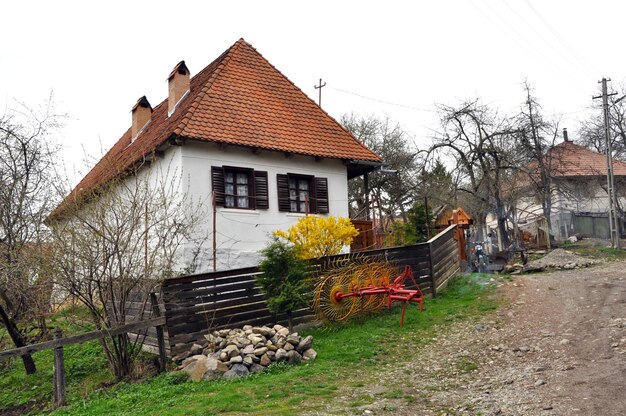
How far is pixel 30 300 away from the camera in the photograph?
39.4ft

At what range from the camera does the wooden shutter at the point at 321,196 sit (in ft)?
61.8

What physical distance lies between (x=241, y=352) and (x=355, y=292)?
3830 millimetres

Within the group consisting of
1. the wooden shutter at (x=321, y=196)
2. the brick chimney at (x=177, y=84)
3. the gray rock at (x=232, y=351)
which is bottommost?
the gray rock at (x=232, y=351)

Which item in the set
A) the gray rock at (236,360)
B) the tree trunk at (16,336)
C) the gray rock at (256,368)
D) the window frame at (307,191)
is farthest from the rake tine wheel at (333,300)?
the tree trunk at (16,336)

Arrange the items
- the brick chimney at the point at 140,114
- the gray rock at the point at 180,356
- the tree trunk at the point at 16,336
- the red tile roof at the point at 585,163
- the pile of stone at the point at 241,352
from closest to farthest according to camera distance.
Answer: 1. the pile of stone at the point at 241,352
2. the gray rock at the point at 180,356
3. the tree trunk at the point at 16,336
4. the brick chimney at the point at 140,114
5. the red tile roof at the point at 585,163

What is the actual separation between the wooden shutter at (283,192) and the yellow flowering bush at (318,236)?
3.72 meters

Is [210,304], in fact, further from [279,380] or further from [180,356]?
[279,380]

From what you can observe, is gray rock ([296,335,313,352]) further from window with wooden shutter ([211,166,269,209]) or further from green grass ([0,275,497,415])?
window with wooden shutter ([211,166,269,209])

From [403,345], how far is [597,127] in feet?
112

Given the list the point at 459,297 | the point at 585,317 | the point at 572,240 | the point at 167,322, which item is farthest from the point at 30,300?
the point at 572,240

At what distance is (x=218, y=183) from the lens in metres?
16.4

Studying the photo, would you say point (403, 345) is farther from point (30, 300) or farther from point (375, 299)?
point (30, 300)

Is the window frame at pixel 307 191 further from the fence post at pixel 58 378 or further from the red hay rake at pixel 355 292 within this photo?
the fence post at pixel 58 378

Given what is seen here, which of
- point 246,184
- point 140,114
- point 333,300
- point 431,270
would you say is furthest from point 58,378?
point 140,114
